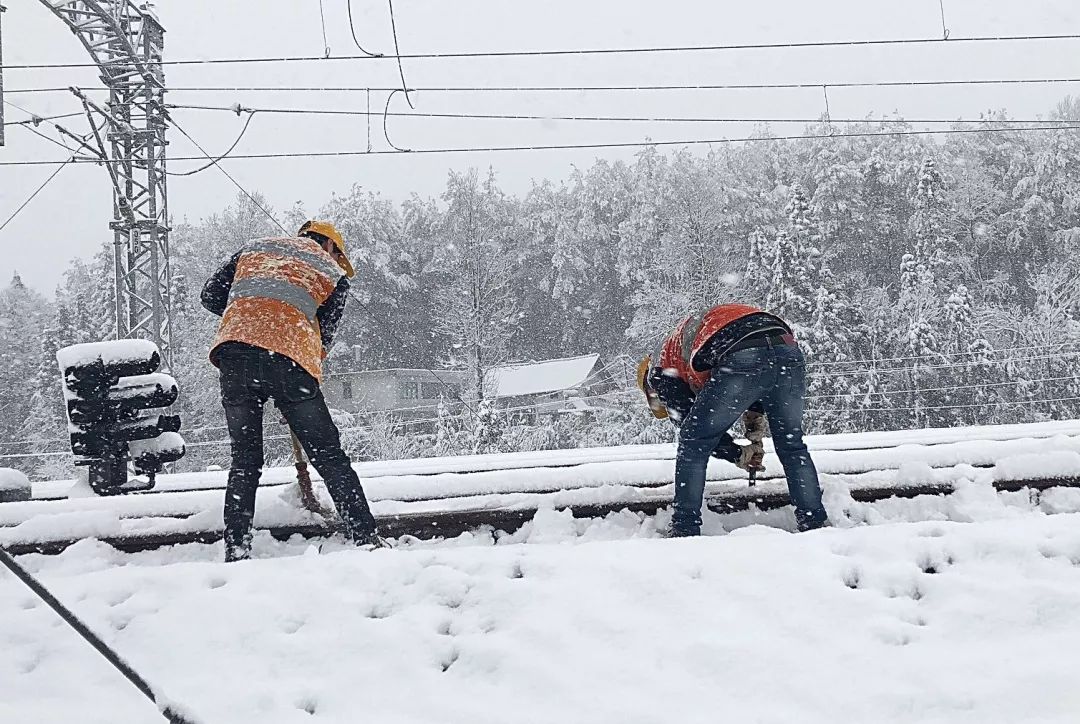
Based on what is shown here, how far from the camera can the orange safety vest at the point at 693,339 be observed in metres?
3.36

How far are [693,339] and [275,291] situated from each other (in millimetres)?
1768

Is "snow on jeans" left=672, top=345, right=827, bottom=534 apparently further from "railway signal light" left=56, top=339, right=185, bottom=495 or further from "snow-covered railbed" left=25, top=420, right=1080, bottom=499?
"railway signal light" left=56, top=339, right=185, bottom=495

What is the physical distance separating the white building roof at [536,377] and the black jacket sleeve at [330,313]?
2687cm

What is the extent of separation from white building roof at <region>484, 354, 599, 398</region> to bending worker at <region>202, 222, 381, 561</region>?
89.0 ft

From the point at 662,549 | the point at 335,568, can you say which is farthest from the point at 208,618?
the point at 662,549

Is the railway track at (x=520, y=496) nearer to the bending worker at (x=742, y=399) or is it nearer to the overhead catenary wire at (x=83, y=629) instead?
the bending worker at (x=742, y=399)

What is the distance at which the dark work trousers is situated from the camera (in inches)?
120

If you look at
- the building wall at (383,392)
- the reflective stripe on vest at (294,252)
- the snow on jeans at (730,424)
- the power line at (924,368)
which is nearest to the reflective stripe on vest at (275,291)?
the reflective stripe on vest at (294,252)

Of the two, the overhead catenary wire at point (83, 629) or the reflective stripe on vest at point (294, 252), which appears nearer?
the overhead catenary wire at point (83, 629)

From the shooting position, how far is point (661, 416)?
3732 millimetres

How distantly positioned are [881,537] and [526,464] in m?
2.75

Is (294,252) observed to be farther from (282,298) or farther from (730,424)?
(730,424)

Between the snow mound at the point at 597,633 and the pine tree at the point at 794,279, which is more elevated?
the pine tree at the point at 794,279

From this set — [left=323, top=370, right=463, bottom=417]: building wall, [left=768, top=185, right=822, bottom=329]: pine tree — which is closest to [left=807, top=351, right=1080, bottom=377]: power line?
[left=768, top=185, right=822, bottom=329]: pine tree
